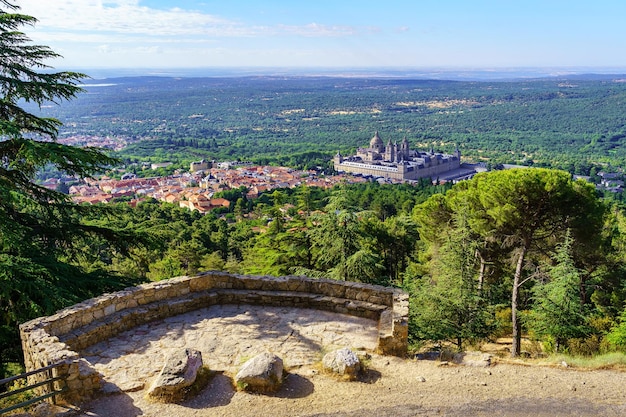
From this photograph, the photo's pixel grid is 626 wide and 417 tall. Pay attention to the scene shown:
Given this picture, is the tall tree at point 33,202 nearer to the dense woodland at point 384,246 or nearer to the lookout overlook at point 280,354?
the dense woodland at point 384,246

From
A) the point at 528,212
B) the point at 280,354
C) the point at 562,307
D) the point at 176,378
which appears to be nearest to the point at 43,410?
the point at 176,378

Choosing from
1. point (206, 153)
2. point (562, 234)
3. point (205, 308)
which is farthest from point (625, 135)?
point (205, 308)

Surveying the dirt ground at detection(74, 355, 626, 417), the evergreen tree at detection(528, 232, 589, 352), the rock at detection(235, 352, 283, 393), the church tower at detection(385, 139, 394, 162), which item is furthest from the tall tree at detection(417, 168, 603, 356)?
the church tower at detection(385, 139, 394, 162)

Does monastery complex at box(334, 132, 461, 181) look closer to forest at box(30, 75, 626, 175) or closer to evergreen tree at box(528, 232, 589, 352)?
forest at box(30, 75, 626, 175)

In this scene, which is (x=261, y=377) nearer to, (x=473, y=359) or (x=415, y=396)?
(x=415, y=396)

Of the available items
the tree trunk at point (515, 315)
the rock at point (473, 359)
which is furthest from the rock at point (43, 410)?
the tree trunk at point (515, 315)

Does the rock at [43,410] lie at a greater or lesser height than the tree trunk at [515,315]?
greater

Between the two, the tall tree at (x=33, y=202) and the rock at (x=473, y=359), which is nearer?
the rock at (x=473, y=359)
